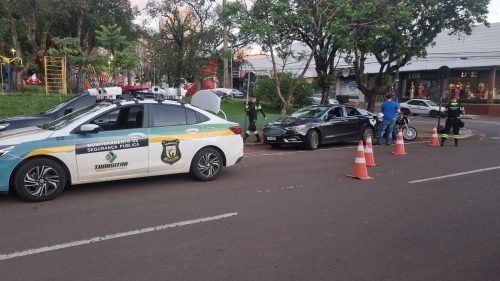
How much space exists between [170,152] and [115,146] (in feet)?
3.33

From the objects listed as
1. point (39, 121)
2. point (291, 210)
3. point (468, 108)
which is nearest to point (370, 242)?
point (291, 210)

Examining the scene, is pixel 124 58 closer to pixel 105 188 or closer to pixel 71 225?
pixel 105 188

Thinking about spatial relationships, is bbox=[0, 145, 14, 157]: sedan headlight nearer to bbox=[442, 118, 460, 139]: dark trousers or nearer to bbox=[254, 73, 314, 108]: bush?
bbox=[442, 118, 460, 139]: dark trousers

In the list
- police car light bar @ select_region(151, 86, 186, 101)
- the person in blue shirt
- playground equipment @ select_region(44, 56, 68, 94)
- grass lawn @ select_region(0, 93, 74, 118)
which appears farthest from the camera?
playground equipment @ select_region(44, 56, 68, 94)

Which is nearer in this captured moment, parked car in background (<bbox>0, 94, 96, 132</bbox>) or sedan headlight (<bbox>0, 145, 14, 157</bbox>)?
sedan headlight (<bbox>0, 145, 14, 157</bbox>)

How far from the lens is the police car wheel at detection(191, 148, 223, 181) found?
834 centimetres

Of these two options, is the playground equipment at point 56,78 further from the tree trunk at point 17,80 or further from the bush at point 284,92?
the bush at point 284,92

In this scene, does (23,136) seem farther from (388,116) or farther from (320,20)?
(320,20)

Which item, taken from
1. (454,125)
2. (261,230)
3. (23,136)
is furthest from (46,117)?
(454,125)

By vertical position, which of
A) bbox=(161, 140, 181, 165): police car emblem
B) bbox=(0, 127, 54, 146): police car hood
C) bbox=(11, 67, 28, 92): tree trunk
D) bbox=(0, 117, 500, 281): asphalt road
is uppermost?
bbox=(11, 67, 28, 92): tree trunk

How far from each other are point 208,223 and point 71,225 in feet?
5.72

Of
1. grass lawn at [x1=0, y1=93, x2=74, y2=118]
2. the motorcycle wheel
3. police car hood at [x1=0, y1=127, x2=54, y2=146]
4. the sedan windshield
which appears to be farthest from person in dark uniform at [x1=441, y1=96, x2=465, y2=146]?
grass lawn at [x1=0, y1=93, x2=74, y2=118]

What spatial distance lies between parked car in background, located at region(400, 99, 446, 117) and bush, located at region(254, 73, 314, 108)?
12194 mm

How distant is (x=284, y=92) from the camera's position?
2733cm
